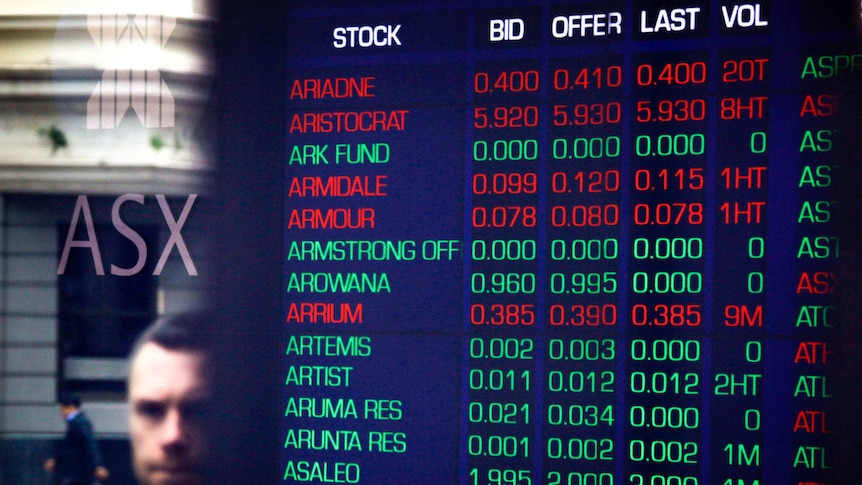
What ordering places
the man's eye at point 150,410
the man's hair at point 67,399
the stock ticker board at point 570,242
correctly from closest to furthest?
the stock ticker board at point 570,242, the man's eye at point 150,410, the man's hair at point 67,399

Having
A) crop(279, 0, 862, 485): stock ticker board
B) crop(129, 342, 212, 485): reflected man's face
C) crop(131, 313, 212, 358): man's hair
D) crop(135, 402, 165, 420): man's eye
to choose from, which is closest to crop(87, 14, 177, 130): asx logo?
crop(279, 0, 862, 485): stock ticker board

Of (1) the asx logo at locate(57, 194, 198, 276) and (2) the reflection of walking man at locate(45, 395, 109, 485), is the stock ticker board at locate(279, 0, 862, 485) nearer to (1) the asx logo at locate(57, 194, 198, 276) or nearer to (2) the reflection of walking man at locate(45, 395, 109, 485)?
(1) the asx logo at locate(57, 194, 198, 276)

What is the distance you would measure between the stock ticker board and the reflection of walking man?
800 millimetres

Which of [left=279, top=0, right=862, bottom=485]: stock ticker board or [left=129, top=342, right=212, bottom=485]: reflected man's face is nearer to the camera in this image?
[left=279, top=0, right=862, bottom=485]: stock ticker board

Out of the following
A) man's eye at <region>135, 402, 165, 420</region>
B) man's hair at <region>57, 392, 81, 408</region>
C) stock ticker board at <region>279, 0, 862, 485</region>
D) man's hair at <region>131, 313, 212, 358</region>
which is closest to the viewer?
stock ticker board at <region>279, 0, 862, 485</region>

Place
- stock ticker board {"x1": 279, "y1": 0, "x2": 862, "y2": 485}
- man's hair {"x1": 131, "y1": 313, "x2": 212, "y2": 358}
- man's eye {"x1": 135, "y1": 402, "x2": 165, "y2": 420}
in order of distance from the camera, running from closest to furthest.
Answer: stock ticker board {"x1": 279, "y1": 0, "x2": 862, "y2": 485} < man's hair {"x1": 131, "y1": 313, "x2": 212, "y2": 358} < man's eye {"x1": 135, "y1": 402, "x2": 165, "y2": 420}

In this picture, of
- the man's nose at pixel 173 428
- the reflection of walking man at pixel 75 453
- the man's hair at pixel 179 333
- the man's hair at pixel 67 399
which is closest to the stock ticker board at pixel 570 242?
the man's hair at pixel 179 333

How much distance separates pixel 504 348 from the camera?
9.28 ft

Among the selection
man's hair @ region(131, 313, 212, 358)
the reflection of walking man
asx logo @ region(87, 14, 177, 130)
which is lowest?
the reflection of walking man

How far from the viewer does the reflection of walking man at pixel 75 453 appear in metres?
3.31

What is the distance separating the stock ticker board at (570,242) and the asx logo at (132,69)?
22.7 inches

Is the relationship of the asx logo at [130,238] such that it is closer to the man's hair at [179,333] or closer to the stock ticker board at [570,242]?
the man's hair at [179,333]

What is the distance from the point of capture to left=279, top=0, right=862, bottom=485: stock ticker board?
8.73 ft

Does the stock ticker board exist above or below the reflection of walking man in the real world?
above
